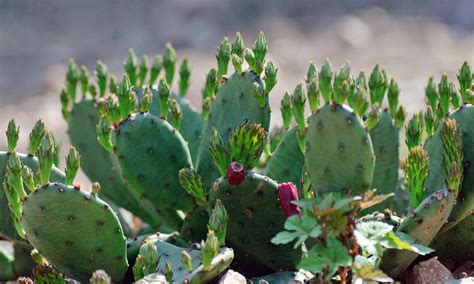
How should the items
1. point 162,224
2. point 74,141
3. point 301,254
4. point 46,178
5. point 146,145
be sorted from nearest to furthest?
point 46,178, point 301,254, point 146,145, point 162,224, point 74,141

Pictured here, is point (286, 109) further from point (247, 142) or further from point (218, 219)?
point (218, 219)

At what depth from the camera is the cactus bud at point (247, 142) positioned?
9.97 ft

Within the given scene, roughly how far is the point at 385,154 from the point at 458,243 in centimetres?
39

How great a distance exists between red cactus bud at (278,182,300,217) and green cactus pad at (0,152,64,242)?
791 mm

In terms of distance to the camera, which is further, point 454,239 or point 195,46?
point 195,46

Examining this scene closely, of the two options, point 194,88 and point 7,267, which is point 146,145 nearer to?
point 7,267

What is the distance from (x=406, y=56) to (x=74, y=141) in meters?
5.45

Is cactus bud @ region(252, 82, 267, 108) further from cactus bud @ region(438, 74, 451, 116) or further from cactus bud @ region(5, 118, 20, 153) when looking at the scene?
cactus bud @ region(5, 118, 20, 153)

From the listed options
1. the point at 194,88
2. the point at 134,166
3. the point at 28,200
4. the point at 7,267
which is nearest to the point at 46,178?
the point at 28,200

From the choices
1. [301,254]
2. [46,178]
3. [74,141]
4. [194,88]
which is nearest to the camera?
[46,178]

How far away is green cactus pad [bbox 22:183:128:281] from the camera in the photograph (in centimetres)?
308

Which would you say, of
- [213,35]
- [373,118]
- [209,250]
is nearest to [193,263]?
[209,250]

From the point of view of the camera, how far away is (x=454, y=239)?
3367mm

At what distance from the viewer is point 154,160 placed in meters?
3.54
